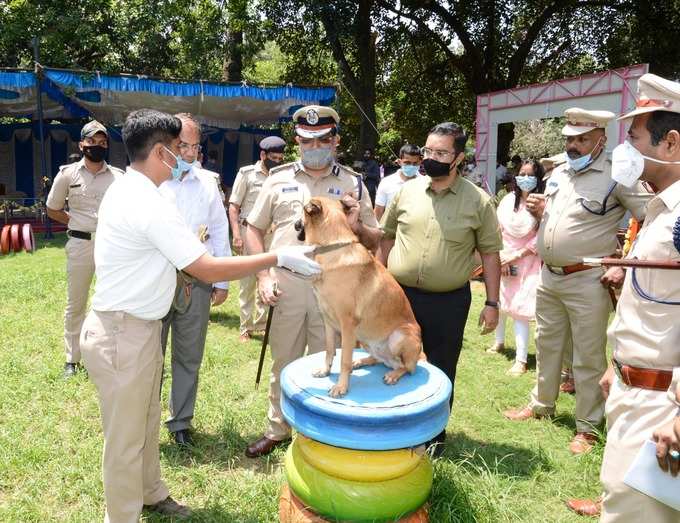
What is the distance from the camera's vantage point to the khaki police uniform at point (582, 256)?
3.85 meters

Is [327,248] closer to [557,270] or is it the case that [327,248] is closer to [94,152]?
[557,270]

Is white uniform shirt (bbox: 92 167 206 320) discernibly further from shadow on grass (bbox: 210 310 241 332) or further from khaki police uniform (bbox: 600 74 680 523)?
shadow on grass (bbox: 210 310 241 332)

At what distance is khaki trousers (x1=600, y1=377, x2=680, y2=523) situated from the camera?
1.95 metres

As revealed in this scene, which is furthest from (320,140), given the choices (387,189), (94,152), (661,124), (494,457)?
(387,189)

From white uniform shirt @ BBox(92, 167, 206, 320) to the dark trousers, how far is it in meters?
1.70

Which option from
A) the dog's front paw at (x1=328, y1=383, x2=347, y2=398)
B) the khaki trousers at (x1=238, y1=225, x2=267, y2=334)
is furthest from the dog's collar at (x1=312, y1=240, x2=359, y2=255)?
the khaki trousers at (x1=238, y1=225, x2=267, y2=334)

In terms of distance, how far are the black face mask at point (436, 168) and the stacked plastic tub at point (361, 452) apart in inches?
55.6

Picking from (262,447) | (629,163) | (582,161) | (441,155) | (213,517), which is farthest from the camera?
(582,161)

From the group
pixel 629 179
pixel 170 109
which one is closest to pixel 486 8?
pixel 170 109

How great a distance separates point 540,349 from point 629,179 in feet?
8.16

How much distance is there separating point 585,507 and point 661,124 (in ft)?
7.91

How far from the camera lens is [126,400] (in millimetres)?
2660

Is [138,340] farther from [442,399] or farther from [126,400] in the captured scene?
[442,399]

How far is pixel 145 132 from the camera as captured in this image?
8.53ft
